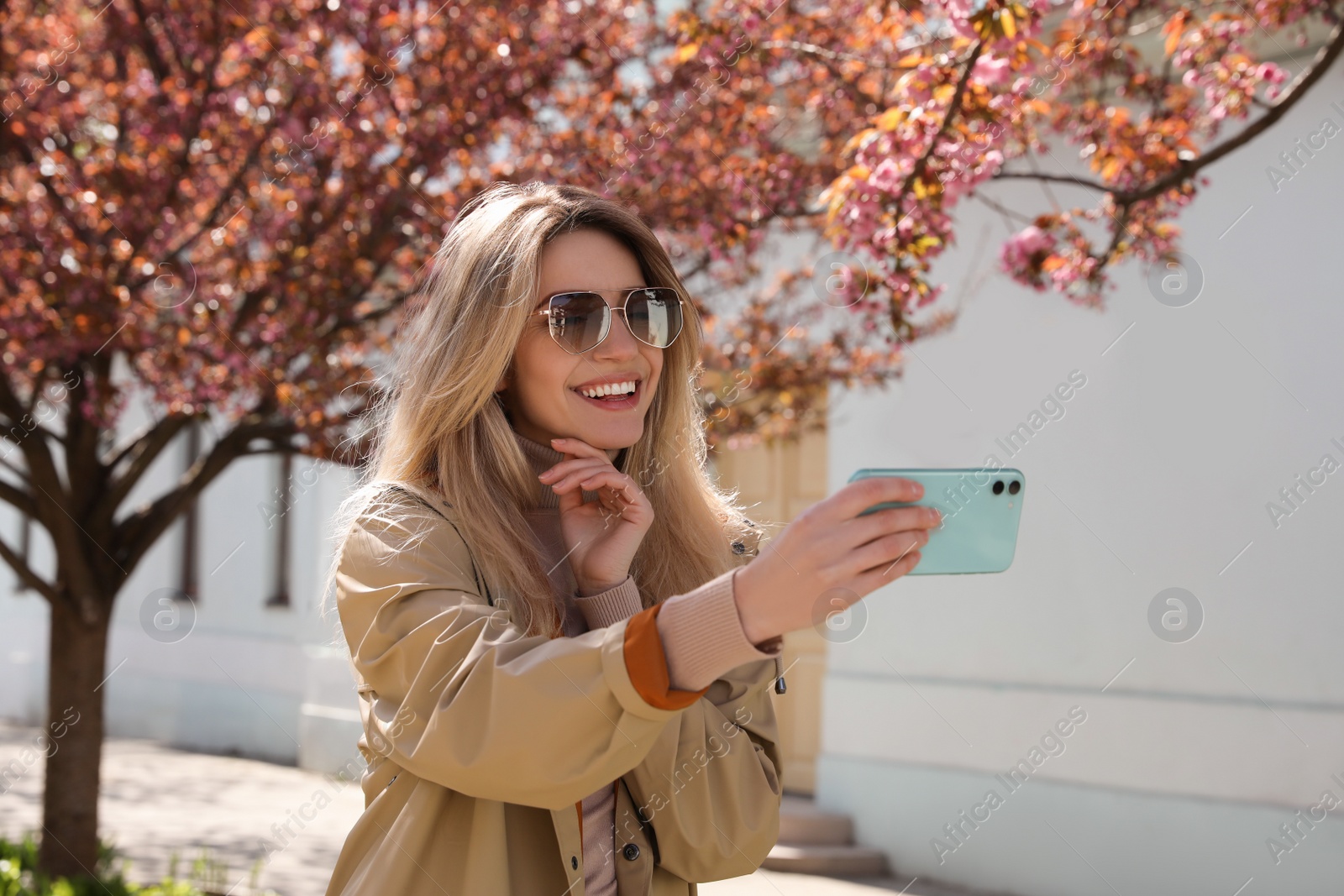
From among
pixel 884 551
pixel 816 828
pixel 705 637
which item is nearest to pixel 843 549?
pixel 884 551

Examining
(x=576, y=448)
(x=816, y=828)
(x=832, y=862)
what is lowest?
(x=832, y=862)

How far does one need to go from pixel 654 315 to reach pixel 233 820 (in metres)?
7.05

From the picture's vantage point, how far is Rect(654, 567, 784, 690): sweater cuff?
115cm

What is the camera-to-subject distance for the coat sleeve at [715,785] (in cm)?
166

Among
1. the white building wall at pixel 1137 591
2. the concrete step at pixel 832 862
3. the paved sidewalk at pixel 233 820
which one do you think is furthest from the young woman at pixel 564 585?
the concrete step at pixel 832 862

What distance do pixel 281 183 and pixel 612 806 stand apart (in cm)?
369

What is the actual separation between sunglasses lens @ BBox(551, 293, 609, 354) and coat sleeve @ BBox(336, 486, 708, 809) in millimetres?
443

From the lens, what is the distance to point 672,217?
4.62 m

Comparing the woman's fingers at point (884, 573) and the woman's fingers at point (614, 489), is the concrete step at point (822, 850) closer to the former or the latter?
the woman's fingers at point (614, 489)

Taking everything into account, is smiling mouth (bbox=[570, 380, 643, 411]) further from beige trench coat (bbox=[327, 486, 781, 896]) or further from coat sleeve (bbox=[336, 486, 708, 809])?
coat sleeve (bbox=[336, 486, 708, 809])

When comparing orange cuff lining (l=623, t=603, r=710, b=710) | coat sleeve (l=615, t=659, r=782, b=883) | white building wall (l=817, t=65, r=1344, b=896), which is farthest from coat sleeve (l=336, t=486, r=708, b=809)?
white building wall (l=817, t=65, r=1344, b=896)

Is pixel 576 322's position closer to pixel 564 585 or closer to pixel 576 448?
pixel 576 448

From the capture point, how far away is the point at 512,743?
125 cm

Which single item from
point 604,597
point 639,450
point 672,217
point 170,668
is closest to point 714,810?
point 604,597
